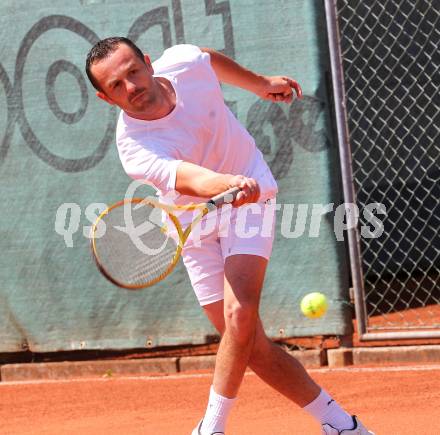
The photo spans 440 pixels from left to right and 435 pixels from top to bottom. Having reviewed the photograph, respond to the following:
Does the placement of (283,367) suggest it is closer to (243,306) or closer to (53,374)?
(243,306)

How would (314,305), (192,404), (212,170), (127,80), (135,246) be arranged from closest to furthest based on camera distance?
1. (127,80)
2. (212,170)
3. (135,246)
4. (192,404)
5. (314,305)

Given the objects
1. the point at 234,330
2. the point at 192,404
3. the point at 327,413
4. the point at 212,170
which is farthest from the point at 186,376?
the point at 212,170

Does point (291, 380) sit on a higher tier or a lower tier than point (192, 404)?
higher

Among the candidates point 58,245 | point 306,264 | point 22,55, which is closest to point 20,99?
point 22,55

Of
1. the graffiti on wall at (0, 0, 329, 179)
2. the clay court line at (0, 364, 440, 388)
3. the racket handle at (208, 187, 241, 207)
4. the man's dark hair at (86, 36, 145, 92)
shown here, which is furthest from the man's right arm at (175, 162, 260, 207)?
the clay court line at (0, 364, 440, 388)

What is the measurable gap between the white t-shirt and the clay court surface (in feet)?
4.56

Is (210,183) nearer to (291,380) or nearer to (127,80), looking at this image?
(127,80)

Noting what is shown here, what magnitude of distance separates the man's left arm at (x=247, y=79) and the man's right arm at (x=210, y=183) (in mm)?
828

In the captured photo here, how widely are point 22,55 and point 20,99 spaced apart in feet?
0.90

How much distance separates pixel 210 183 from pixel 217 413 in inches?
39.8

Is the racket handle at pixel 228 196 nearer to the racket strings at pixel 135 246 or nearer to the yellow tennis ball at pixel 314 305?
the racket strings at pixel 135 246

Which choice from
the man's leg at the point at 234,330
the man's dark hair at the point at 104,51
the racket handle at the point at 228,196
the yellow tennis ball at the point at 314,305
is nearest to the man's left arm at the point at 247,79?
the man's dark hair at the point at 104,51

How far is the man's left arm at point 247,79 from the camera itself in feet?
13.8

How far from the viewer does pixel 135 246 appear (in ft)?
13.3
